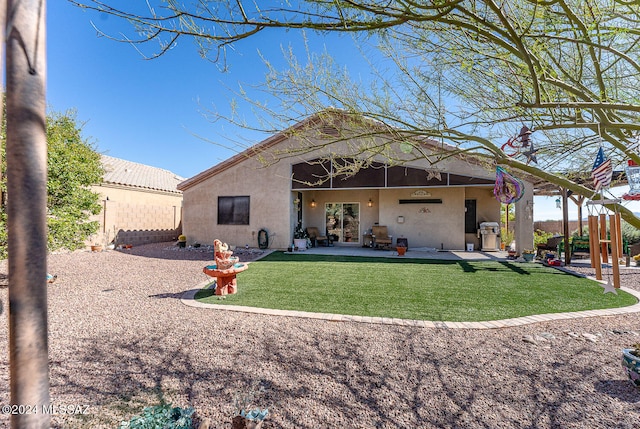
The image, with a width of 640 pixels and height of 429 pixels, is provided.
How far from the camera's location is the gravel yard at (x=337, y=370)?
2303 millimetres

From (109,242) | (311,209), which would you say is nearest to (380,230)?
(311,209)

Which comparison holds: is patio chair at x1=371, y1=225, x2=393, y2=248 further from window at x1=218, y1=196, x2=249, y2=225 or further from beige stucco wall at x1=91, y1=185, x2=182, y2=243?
beige stucco wall at x1=91, y1=185, x2=182, y2=243

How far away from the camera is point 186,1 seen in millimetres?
2395

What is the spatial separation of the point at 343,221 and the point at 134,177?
12898 mm

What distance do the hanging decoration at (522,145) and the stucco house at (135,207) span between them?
14.3m

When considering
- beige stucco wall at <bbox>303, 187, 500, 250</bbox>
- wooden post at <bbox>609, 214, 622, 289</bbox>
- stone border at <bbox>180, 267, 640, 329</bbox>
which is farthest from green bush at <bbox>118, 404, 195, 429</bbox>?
beige stucco wall at <bbox>303, 187, 500, 250</bbox>

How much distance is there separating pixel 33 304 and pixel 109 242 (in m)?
15.4

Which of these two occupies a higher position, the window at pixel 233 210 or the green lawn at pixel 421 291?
the window at pixel 233 210

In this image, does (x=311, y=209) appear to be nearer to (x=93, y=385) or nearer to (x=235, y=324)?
(x=235, y=324)

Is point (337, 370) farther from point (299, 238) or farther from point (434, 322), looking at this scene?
point (299, 238)

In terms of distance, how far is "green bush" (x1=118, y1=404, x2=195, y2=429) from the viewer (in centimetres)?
189

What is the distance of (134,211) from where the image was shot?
14.7 m

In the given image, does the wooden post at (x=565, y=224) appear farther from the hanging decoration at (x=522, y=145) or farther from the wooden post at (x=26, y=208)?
the wooden post at (x=26, y=208)

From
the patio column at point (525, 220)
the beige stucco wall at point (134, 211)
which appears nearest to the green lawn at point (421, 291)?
the patio column at point (525, 220)
